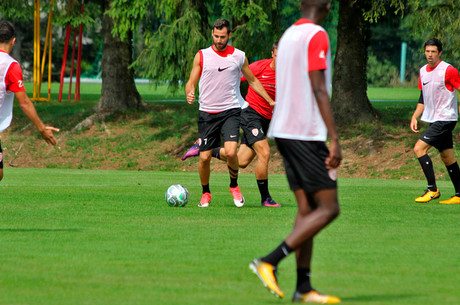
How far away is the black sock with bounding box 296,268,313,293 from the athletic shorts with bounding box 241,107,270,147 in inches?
253

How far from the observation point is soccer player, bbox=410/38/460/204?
12.6 m

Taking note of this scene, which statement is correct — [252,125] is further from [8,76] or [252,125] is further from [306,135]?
[306,135]

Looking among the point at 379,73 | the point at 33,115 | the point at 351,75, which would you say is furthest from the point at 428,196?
the point at 379,73

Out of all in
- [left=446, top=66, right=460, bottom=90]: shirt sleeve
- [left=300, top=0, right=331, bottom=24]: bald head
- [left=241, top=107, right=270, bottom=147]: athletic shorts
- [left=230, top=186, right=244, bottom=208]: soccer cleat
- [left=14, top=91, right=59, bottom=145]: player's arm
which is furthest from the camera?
[left=446, top=66, right=460, bottom=90]: shirt sleeve

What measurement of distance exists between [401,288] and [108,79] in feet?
80.8

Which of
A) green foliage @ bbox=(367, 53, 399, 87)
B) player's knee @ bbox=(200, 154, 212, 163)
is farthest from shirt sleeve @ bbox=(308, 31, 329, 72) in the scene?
green foliage @ bbox=(367, 53, 399, 87)

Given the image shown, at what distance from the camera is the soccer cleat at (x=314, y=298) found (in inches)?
218

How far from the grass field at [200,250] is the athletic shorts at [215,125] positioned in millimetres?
975

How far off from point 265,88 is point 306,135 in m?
6.83

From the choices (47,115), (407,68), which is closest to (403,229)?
(47,115)

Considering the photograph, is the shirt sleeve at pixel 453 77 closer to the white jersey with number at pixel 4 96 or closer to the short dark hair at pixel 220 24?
the short dark hair at pixel 220 24

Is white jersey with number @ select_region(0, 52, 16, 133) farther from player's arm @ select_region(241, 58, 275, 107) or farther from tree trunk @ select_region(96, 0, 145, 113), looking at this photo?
tree trunk @ select_region(96, 0, 145, 113)

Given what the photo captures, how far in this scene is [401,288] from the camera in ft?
20.0

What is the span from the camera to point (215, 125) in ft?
38.1
